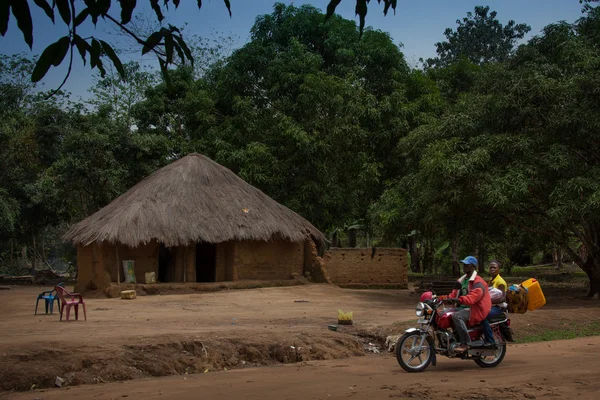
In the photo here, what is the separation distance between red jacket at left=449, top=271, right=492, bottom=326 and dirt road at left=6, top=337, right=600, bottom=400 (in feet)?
2.01

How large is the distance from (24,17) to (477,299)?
6.20 metres

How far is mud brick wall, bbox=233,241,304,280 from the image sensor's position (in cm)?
2158

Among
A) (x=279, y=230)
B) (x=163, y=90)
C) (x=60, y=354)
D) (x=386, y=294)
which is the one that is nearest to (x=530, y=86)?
(x=386, y=294)

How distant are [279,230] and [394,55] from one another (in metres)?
10.2

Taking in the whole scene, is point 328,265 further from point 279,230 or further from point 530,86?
point 530,86

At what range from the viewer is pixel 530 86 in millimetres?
16031

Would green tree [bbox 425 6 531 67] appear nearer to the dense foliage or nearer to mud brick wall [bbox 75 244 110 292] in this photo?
the dense foliage

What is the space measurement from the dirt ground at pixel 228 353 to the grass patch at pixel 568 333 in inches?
7.2

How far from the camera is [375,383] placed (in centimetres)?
721

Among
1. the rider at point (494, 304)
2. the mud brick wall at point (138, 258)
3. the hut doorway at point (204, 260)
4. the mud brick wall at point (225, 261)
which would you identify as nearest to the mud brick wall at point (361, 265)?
the mud brick wall at point (225, 261)

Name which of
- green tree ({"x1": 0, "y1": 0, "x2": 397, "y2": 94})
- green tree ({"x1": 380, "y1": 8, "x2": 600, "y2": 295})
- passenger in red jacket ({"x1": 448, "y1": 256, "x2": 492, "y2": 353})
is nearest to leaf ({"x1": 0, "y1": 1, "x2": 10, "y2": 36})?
green tree ({"x1": 0, "y1": 0, "x2": 397, "y2": 94})

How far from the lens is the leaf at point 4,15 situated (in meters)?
3.19

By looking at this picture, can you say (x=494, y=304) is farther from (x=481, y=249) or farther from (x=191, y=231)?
(x=481, y=249)

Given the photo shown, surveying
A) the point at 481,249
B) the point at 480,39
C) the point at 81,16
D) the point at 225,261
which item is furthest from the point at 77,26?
the point at 480,39
